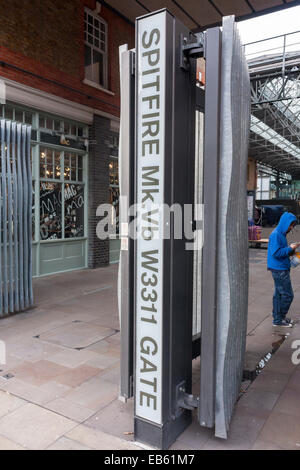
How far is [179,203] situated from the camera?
286 cm

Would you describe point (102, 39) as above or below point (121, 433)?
above

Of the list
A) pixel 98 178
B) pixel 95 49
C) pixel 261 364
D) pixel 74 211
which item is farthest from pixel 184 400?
pixel 95 49

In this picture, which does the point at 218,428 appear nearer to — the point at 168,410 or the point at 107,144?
the point at 168,410

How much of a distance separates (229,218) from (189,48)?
1251 millimetres

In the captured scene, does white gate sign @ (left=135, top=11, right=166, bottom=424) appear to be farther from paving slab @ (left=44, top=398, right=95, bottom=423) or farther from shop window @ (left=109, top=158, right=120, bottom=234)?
shop window @ (left=109, top=158, right=120, bottom=234)

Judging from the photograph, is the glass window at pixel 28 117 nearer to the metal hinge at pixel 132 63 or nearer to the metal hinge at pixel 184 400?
the metal hinge at pixel 132 63

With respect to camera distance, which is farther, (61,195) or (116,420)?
(61,195)

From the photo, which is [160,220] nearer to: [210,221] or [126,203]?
[210,221]

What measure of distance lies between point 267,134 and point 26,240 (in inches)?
915

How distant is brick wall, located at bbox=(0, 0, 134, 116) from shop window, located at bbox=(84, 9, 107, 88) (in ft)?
0.66

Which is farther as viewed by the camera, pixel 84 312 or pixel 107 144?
pixel 107 144

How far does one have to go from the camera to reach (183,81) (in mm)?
2809
